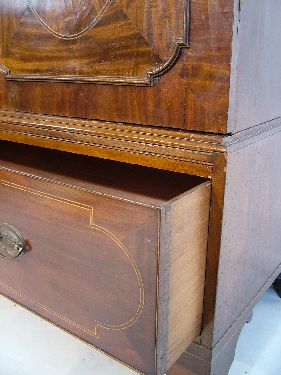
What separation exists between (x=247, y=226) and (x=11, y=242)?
→ 0.34m

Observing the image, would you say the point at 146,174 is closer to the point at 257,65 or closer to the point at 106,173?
the point at 106,173

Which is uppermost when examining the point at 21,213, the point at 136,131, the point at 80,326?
the point at 136,131

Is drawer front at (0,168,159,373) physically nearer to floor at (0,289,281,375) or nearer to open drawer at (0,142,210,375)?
open drawer at (0,142,210,375)

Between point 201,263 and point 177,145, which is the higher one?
point 177,145

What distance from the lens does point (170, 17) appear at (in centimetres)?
50

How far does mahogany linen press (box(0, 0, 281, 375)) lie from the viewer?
47 cm

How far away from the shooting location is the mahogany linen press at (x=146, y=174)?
47 cm

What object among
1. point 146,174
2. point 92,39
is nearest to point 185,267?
point 146,174

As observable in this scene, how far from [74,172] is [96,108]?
117mm

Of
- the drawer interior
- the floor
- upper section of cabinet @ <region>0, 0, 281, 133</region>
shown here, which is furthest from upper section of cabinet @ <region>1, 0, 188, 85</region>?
the floor

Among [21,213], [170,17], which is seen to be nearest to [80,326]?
[21,213]

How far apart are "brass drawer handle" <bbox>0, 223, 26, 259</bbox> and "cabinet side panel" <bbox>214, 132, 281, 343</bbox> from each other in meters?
0.27

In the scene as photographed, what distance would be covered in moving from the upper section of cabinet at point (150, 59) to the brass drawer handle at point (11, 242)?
19 centimetres

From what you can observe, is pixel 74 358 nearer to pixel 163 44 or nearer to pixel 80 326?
pixel 80 326
